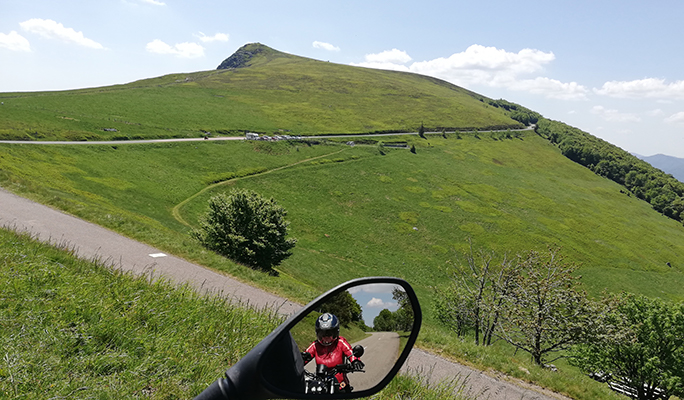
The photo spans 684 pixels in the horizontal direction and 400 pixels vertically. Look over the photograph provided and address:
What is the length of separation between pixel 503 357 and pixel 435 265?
51.1 meters

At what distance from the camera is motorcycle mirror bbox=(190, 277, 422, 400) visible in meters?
1.26

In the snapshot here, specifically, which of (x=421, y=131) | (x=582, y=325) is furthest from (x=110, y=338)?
(x=421, y=131)

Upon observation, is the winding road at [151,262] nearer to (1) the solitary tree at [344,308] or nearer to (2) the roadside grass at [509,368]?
(2) the roadside grass at [509,368]

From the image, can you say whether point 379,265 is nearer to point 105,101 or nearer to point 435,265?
point 435,265

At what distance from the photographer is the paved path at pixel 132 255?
10555mm

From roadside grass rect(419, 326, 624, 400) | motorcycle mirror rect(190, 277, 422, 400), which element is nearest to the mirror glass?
motorcycle mirror rect(190, 277, 422, 400)

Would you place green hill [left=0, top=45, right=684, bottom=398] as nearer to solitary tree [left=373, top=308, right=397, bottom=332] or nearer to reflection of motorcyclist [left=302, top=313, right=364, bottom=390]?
solitary tree [left=373, top=308, right=397, bottom=332]

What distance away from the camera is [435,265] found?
6103 cm

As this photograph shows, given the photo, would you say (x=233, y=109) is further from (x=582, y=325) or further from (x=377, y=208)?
(x=582, y=325)

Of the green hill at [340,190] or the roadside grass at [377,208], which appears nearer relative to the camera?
the green hill at [340,190]

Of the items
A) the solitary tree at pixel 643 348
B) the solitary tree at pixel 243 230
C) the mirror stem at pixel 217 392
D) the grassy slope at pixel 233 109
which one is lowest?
the solitary tree at pixel 643 348

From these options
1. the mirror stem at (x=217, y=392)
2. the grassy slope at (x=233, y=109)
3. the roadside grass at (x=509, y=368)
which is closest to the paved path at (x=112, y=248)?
the roadside grass at (x=509, y=368)

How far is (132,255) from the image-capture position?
49.6 ft

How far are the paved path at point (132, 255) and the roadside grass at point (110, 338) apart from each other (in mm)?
6524
